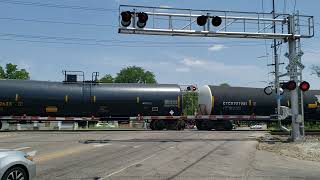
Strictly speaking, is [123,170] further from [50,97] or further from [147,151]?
[50,97]

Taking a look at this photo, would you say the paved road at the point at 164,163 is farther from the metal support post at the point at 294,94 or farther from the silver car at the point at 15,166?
the metal support post at the point at 294,94

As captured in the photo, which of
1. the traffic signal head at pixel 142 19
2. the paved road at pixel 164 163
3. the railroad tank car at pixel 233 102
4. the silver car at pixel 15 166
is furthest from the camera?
the railroad tank car at pixel 233 102

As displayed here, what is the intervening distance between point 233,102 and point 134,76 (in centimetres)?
9816

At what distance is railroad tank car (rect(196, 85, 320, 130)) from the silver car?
2797 centimetres

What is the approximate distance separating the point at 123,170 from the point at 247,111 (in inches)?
1025

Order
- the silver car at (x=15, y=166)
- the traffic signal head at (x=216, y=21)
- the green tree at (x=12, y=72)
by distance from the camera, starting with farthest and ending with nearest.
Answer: the green tree at (x=12, y=72) → the traffic signal head at (x=216, y=21) → the silver car at (x=15, y=166)

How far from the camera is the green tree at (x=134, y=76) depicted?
132625 mm

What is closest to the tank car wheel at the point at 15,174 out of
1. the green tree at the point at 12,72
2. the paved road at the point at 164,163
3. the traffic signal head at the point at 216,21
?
the paved road at the point at 164,163

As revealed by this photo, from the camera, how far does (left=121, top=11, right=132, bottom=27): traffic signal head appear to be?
67.1ft

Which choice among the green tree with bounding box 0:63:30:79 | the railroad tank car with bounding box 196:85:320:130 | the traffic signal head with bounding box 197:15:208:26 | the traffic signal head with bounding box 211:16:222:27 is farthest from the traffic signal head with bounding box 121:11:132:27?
the green tree with bounding box 0:63:30:79

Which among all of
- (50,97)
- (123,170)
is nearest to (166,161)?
(123,170)

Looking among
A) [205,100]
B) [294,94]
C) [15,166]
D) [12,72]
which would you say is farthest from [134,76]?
[15,166]

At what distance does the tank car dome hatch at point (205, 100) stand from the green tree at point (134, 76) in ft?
307

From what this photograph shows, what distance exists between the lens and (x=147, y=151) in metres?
17.1
